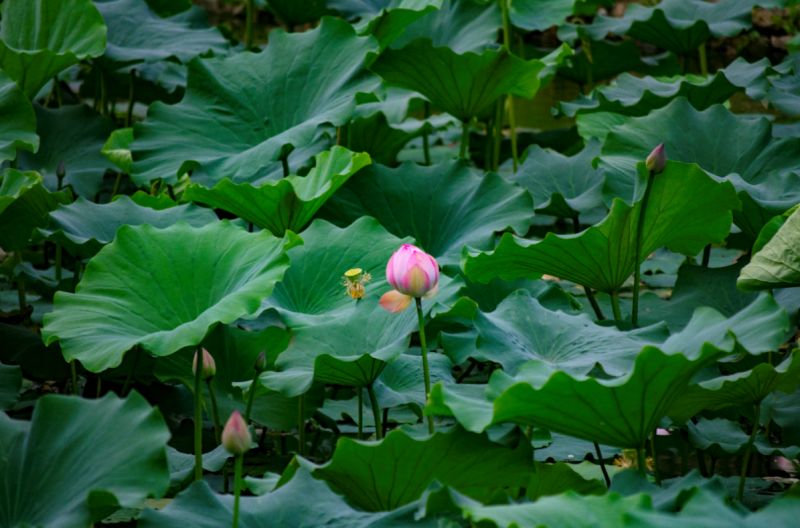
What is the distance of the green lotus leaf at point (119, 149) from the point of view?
285 centimetres

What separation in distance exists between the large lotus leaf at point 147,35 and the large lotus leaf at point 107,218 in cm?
104

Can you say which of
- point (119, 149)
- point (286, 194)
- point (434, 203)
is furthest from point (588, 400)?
point (119, 149)

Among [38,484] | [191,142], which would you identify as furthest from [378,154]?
[38,484]

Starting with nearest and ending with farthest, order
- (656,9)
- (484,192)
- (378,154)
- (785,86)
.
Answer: (484,192) < (785,86) < (378,154) < (656,9)

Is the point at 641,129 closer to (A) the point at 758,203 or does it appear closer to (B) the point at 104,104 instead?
(A) the point at 758,203

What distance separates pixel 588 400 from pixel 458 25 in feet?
6.58

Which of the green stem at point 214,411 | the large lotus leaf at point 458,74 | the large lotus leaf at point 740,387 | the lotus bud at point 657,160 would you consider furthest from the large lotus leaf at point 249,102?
the large lotus leaf at point 740,387

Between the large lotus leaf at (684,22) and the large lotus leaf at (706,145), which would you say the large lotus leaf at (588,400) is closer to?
the large lotus leaf at (706,145)

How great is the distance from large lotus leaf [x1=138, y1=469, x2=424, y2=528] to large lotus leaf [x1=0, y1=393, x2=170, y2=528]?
0.06 metres

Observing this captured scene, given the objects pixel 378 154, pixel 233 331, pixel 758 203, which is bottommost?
pixel 378 154

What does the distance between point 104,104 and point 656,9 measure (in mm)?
1597

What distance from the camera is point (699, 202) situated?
1.98 metres

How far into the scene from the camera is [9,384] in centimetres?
210

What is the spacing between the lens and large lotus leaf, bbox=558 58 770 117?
280cm
